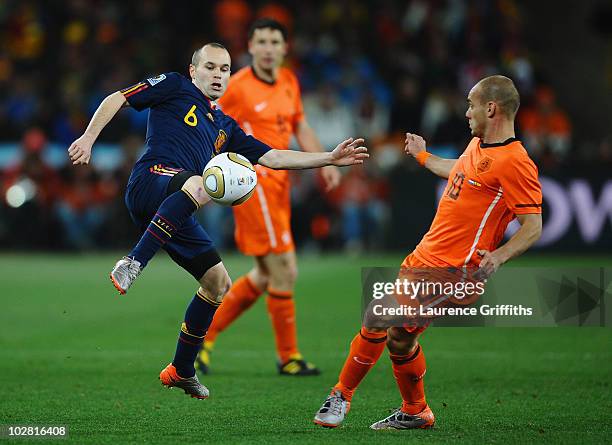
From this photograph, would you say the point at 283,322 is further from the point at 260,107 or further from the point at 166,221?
the point at 166,221

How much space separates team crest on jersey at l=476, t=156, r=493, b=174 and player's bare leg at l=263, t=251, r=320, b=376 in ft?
9.63

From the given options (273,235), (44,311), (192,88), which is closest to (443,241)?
(192,88)

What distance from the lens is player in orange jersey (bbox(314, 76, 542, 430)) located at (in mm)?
5852

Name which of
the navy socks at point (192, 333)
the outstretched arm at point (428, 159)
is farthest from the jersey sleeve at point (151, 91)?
the outstretched arm at point (428, 159)

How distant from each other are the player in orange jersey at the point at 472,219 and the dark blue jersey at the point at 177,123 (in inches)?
60.7

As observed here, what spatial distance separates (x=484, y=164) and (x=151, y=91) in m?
2.17

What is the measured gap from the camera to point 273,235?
347 inches

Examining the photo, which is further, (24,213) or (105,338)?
(24,213)

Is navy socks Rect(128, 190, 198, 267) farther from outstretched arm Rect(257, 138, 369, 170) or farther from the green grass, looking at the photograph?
the green grass

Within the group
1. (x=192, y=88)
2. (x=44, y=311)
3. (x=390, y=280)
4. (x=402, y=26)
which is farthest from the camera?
(x=402, y=26)

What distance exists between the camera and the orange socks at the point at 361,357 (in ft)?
20.4

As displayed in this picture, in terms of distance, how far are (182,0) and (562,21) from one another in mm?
8110

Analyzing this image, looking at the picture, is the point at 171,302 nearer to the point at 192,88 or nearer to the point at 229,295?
the point at 229,295

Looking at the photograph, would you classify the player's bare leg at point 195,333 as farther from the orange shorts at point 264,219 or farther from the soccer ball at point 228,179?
the orange shorts at point 264,219
